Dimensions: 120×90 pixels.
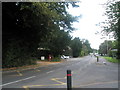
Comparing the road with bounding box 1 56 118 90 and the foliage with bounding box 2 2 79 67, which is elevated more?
the foliage with bounding box 2 2 79 67

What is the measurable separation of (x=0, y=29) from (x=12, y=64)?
4.17 metres

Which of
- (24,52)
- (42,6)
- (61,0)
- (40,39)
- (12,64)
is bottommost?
(12,64)

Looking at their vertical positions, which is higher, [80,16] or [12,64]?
[80,16]

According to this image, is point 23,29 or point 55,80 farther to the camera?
point 23,29

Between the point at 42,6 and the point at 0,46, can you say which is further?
the point at 0,46

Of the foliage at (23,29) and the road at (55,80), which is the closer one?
the road at (55,80)

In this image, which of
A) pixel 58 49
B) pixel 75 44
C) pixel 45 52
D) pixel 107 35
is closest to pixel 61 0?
pixel 107 35

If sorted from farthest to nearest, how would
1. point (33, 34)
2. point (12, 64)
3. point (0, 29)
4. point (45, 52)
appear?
point (45, 52) → point (33, 34) → point (12, 64) → point (0, 29)

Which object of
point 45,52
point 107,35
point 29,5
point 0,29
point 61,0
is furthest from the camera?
point 45,52

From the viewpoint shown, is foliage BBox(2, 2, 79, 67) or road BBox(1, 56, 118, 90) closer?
road BBox(1, 56, 118, 90)

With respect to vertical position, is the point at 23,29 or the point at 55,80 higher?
the point at 23,29

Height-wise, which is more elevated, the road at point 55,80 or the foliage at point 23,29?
the foliage at point 23,29

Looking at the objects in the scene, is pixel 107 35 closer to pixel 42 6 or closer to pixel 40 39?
pixel 40 39

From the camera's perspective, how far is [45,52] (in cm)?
3666
